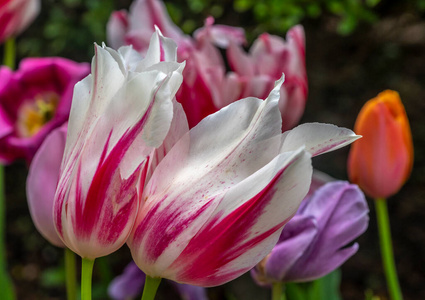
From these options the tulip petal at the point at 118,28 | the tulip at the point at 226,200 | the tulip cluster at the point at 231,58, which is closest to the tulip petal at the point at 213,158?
the tulip at the point at 226,200

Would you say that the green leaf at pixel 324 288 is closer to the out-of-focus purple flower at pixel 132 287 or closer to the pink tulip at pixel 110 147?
the out-of-focus purple flower at pixel 132 287

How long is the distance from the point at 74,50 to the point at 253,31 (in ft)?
2.40

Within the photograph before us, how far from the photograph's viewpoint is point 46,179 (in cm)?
42

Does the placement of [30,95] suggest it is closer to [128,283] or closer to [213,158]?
[128,283]

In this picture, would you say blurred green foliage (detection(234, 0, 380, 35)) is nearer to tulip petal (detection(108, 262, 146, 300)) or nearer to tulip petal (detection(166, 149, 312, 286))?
tulip petal (detection(108, 262, 146, 300))

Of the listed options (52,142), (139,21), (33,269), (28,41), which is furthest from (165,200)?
(33,269)

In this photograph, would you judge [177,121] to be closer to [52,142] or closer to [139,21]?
[52,142]

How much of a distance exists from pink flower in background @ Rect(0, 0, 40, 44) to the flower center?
100 millimetres

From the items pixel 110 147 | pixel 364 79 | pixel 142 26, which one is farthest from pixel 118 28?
pixel 364 79

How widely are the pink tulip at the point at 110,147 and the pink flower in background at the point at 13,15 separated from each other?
46 centimetres

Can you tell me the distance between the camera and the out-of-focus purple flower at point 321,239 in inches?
15.9

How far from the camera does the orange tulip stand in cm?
58

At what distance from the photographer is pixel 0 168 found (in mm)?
702

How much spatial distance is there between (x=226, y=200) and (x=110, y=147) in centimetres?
6
